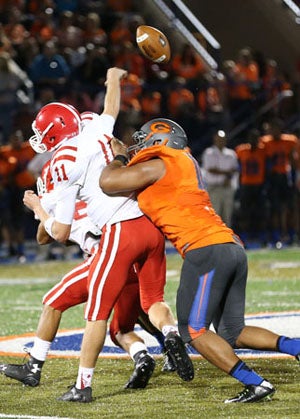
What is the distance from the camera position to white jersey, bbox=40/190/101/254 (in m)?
6.37

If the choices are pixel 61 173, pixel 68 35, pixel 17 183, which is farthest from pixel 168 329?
pixel 68 35

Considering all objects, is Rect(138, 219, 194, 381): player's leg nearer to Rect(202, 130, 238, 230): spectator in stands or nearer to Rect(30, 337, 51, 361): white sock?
Rect(30, 337, 51, 361): white sock

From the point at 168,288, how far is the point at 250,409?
19.5ft

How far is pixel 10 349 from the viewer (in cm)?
791

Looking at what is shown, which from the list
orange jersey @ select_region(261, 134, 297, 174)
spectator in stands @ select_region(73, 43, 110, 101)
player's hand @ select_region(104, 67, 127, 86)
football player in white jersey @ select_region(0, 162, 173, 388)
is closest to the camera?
football player in white jersey @ select_region(0, 162, 173, 388)

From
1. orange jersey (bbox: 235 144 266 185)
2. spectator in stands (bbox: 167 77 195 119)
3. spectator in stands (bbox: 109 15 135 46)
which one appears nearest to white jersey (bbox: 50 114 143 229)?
Answer: orange jersey (bbox: 235 144 266 185)

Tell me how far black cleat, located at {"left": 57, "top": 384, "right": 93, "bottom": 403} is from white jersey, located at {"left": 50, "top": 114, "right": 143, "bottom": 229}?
0.89 metres

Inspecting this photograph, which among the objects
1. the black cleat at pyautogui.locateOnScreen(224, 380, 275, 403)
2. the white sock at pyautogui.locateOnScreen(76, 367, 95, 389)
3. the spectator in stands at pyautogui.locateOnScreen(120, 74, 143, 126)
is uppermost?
the black cleat at pyautogui.locateOnScreen(224, 380, 275, 403)

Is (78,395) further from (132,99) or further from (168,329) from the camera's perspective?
(132,99)

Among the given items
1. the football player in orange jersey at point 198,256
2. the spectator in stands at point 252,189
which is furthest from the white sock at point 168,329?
the spectator in stands at point 252,189

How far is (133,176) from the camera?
586 cm

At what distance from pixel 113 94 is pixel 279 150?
31.1ft

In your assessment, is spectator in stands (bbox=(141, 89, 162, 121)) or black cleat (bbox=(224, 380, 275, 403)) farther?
spectator in stands (bbox=(141, 89, 162, 121))

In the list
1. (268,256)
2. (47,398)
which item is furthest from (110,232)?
(268,256)
